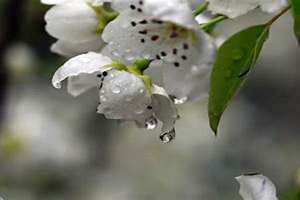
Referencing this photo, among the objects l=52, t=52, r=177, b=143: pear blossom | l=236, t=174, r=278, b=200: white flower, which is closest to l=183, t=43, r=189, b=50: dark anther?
l=52, t=52, r=177, b=143: pear blossom

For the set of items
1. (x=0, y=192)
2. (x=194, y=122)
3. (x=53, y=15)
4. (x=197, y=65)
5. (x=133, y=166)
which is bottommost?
(x=133, y=166)

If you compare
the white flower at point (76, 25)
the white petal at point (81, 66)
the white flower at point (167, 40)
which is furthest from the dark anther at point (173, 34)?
the white flower at point (76, 25)

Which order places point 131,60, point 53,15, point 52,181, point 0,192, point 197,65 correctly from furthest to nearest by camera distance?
point 52,181 < point 0,192 < point 53,15 < point 131,60 < point 197,65

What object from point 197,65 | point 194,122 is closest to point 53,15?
point 197,65

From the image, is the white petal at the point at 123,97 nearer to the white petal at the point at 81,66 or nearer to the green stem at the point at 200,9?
the white petal at the point at 81,66

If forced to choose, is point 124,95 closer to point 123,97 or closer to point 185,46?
point 123,97

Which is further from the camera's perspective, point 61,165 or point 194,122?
point 194,122

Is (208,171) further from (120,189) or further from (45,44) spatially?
(45,44)
